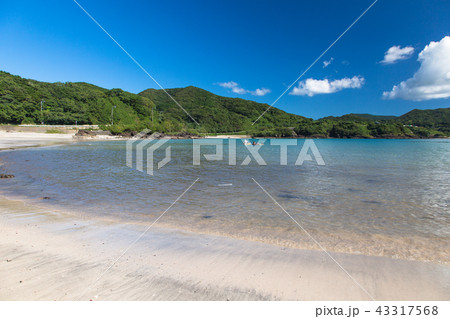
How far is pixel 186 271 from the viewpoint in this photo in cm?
384

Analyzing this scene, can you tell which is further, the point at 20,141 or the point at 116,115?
the point at 116,115

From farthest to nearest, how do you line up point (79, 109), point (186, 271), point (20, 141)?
point (79, 109) → point (20, 141) → point (186, 271)

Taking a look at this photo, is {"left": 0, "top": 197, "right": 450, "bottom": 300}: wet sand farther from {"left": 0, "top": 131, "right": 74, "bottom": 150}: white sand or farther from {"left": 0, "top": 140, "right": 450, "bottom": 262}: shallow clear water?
{"left": 0, "top": 131, "right": 74, "bottom": 150}: white sand

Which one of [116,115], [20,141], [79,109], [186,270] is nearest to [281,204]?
[186,270]

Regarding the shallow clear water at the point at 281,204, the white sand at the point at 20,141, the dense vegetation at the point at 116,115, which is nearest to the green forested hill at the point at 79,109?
the dense vegetation at the point at 116,115

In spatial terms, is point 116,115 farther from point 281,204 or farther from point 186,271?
point 186,271

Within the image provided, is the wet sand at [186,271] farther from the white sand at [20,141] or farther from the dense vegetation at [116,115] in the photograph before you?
the dense vegetation at [116,115]

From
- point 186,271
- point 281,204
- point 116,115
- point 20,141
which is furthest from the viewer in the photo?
point 116,115

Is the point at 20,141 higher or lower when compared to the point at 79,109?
lower

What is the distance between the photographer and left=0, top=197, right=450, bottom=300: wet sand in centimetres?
327

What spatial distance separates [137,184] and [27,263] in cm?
841
